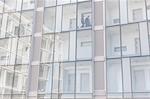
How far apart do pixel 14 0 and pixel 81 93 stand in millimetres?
8655

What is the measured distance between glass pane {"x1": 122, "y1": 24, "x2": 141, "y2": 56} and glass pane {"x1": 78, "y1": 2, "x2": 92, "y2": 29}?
2.41 metres

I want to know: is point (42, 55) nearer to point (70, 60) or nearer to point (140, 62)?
point (70, 60)

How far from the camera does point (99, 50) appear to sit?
13.6m

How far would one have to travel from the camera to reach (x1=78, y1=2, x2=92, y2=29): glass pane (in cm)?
1474

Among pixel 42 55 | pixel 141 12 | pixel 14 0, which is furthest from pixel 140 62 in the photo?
pixel 14 0

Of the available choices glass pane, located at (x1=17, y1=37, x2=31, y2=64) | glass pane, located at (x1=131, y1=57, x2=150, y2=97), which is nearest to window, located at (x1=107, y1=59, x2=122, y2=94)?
glass pane, located at (x1=131, y1=57, x2=150, y2=97)

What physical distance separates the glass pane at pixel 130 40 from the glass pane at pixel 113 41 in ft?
1.08

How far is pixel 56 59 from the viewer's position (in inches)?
567

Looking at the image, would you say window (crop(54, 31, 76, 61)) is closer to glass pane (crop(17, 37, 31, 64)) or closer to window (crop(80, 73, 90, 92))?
window (crop(80, 73, 90, 92))

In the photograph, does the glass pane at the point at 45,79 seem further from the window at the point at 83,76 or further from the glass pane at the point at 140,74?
the glass pane at the point at 140,74

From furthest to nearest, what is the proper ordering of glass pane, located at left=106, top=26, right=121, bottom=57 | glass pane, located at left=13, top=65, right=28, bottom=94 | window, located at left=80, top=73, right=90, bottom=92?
1. glass pane, located at left=13, top=65, right=28, bottom=94
2. glass pane, located at left=106, top=26, right=121, bottom=57
3. window, located at left=80, top=73, right=90, bottom=92

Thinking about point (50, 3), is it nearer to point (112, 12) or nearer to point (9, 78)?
point (112, 12)

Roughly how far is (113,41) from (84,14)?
2717 millimetres

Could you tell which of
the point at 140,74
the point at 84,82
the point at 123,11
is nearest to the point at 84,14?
the point at 123,11
